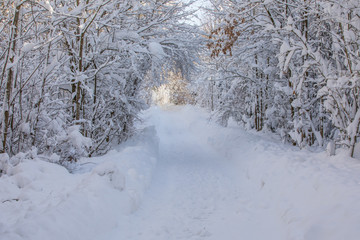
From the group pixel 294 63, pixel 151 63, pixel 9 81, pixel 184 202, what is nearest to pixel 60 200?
pixel 9 81

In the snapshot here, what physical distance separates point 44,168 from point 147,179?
2402 mm

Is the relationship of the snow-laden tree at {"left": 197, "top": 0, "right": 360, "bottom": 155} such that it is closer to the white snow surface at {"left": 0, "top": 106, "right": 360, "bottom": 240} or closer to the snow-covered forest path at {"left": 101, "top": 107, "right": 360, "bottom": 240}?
the snow-covered forest path at {"left": 101, "top": 107, "right": 360, "bottom": 240}

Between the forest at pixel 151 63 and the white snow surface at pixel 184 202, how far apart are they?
0.74 m

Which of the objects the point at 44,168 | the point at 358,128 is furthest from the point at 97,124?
the point at 358,128

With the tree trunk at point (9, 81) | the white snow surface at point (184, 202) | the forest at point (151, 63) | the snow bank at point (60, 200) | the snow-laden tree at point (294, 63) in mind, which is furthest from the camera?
the snow-laden tree at point (294, 63)

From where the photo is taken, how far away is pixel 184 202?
18.1 ft

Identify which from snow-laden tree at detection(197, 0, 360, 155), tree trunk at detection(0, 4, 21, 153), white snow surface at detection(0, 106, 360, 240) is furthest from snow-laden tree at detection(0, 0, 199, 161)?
snow-laden tree at detection(197, 0, 360, 155)

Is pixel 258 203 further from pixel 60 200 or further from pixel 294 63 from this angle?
pixel 294 63

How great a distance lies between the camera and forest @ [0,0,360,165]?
4.80 metres

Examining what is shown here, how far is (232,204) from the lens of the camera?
5406 millimetres

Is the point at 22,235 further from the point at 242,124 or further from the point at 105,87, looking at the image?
the point at 242,124

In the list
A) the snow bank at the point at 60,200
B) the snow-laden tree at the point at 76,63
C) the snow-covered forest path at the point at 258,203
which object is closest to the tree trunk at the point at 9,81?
the snow-laden tree at the point at 76,63

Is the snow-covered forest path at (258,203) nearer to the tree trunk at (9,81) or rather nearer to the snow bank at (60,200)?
the snow bank at (60,200)

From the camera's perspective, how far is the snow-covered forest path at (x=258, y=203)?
3.53 m
